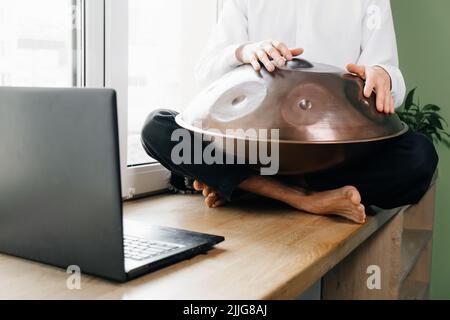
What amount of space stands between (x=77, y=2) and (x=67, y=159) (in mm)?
737

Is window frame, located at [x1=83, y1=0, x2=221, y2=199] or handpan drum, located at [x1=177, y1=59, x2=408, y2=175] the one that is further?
window frame, located at [x1=83, y1=0, x2=221, y2=199]

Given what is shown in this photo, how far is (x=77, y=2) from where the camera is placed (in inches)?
50.4

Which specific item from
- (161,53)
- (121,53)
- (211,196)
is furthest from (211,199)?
(161,53)

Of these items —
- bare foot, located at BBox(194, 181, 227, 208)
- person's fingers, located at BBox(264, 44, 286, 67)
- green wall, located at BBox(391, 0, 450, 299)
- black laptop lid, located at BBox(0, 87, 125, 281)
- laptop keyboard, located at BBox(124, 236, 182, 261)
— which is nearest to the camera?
black laptop lid, located at BBox(0, 87, 125, 281)

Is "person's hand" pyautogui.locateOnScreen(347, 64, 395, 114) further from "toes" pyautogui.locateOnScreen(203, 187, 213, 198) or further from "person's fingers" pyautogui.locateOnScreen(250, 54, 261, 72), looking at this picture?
"toes" pyautogui.locateOnScreen(203, 187, 213, 198)

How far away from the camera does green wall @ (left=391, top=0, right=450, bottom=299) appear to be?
2.18 metres

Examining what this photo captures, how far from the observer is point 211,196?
1.30 meters

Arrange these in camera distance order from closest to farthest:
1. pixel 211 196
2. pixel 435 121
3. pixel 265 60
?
pixel 265 60, pixel 211 196, pixel 435 121

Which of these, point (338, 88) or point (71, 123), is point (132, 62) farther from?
point (71, 123)

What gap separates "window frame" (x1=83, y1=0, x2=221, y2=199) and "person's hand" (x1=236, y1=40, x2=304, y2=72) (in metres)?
0.35

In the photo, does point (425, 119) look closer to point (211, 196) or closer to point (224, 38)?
point (224, 38)

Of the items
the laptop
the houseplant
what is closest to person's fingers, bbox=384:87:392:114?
the laptop

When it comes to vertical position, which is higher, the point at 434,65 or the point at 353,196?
the point at 434,65

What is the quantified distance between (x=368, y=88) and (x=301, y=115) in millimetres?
178
